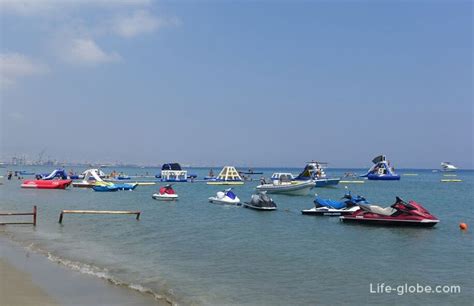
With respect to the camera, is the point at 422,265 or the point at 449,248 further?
the point at 449,248

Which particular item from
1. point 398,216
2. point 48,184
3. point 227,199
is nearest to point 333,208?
point 398,216

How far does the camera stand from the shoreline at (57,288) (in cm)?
1164

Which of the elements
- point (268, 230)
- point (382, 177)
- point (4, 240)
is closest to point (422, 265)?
point (268, 230)

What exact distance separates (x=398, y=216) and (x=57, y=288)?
69.6 feet

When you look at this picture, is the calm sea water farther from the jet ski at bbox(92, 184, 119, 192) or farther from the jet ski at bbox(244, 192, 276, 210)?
the jet ski at bbox(92, 184, 119, 192)

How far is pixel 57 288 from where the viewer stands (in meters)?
12.9

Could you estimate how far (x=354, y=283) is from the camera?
48.7 feet

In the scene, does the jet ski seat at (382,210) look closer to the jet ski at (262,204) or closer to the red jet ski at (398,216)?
the red jet ski at (398,216)

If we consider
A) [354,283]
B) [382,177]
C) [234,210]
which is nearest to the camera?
[354,283]

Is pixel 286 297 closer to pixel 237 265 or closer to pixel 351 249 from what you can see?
pixel 237 265

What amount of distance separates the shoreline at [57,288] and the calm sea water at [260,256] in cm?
65

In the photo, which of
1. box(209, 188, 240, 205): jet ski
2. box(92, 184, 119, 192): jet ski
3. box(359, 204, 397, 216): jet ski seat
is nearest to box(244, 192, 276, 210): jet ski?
box(209, 188, 240, 205): jet ski

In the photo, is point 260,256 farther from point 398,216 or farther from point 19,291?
point 398,216

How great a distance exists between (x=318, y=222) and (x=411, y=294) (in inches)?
659
